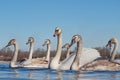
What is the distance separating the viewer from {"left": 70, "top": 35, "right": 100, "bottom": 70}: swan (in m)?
27.5

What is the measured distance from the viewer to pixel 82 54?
2820 centimetres

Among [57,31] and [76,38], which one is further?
[57,31]

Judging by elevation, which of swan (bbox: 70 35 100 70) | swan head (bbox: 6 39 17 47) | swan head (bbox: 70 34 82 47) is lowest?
swan (bbox: 70 35 100 70)

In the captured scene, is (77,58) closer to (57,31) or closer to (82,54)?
(82,54)

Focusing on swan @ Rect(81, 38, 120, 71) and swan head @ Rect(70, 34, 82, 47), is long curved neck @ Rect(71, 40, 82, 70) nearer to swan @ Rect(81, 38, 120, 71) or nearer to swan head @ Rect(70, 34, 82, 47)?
swan head @ Rect(70, 34, 82, 47)

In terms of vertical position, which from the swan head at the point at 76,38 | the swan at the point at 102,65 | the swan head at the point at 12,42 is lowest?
the swan at the point at 102,65

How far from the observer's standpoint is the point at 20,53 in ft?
214

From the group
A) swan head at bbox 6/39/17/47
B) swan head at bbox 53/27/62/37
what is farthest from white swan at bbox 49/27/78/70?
swan head at bbox 6/39/17/47

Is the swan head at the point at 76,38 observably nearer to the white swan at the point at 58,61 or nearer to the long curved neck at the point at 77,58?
the long curved neck at the point at 77,58

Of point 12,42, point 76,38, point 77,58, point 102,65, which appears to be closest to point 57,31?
point 76,38

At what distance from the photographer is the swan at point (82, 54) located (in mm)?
27459

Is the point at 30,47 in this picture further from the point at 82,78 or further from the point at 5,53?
the point at 5,53

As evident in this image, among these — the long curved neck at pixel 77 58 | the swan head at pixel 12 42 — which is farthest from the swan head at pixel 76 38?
the swan head at pixel 12 42

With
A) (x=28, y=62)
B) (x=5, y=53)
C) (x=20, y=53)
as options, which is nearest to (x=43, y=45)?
(x=28, y=62)
